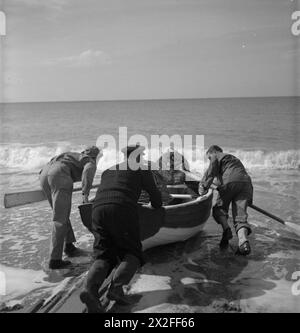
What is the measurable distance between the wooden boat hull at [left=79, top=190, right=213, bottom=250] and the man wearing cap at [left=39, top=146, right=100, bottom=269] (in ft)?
1.65

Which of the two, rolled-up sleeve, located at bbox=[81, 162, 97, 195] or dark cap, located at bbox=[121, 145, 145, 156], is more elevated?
dark cap, located at bbox=[121, 145, 145, 156]

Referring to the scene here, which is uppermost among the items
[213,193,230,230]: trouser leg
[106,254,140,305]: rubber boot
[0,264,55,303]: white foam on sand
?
[213,193,230,230]: trouser leg

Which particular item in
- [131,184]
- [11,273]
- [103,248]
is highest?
[131,184]

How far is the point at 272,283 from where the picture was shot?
194 inches

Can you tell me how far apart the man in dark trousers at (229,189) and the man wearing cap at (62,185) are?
209 cm

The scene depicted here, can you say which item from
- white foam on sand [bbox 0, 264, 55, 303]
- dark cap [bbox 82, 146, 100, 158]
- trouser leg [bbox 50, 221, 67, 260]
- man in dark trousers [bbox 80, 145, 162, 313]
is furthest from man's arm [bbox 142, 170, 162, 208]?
white foam on sand [bbox 0, 264, 55, 303]

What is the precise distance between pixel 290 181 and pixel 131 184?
33.5 ft

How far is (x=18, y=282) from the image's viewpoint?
5195mm

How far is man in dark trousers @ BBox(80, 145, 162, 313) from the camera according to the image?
3.88 m

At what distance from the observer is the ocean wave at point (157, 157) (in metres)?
17.1

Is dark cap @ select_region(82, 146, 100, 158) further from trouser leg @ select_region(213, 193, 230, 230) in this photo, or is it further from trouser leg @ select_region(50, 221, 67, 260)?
trouser leg @ select_region(213, 193, 230, 230)

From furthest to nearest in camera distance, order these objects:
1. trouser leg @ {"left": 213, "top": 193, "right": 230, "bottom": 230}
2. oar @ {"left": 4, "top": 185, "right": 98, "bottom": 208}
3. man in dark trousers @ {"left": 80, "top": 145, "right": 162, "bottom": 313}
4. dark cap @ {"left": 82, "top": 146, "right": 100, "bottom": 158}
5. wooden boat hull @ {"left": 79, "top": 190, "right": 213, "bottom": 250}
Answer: trouser leg @ {"left": 213, "top": 193, "right": 230, "bottom": 230} < oar @ {"left": 4, "top": 185, "right": 98, "bottom": 208} < dark cap @ {"left": 82, "top": 146, "right": 100, "bottom": 158} < wooden boat hull @ {"left": 79, "top": 190, "right": 213, "bottom": 250} < man in dark trousers @ {"left": 80, "top": 145, "right": 162, "bottom": 313}
